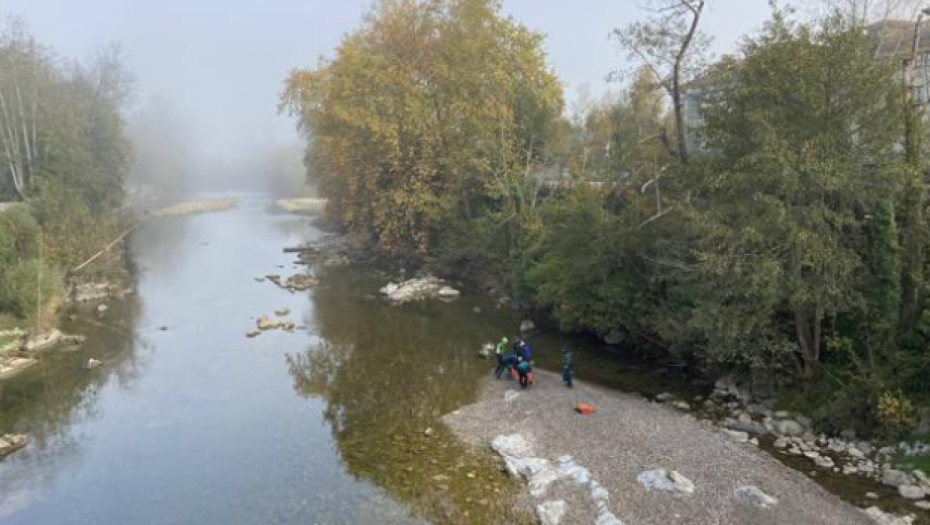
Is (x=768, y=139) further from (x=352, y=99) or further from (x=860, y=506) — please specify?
(x=352, y=99)

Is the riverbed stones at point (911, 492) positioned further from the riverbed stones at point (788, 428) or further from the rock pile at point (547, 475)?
the rock pile at point (547, 475)

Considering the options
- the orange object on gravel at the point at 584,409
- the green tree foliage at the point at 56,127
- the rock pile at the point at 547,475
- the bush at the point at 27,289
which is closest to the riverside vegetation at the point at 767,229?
the orange object on gravel at the point at 584,409

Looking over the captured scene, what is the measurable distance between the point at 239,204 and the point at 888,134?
12576 cm

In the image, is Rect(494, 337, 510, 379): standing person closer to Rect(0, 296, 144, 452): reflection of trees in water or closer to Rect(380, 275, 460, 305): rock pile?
Rect(0, 296, 144, 452): reflection of trees in water

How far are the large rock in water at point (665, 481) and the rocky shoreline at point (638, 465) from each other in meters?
0.03

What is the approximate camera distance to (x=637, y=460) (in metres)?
18.6

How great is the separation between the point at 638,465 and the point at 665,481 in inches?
47.7

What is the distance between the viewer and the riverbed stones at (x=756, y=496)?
16062 millimetres

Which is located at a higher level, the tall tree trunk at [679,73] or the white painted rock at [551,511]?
the tall tree trunk at [679,73]

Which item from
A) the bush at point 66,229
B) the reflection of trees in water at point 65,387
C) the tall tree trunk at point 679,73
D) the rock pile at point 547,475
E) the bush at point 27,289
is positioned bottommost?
the rock pile at point 547,475

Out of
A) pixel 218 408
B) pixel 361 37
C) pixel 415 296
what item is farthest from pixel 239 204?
pixel 218 408

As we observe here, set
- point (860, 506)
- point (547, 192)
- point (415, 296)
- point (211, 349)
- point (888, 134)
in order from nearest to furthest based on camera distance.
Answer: point (860, 506), point (888, 134), point (211, 349), point (415, 296), point (547, 192)

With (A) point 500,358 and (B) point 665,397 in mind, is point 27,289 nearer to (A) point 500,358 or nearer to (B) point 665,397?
(A) point 500,358

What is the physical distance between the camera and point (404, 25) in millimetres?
48125
